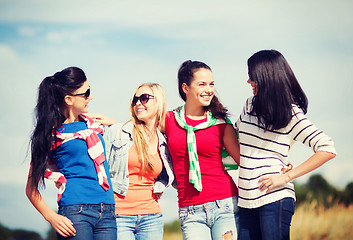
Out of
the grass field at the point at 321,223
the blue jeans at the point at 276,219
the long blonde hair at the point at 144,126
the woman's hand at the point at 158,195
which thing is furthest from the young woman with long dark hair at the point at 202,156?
the grass field at the point at 321,223

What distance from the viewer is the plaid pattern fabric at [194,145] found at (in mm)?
4820

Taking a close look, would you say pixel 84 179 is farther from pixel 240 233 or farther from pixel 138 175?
pixel 240 233

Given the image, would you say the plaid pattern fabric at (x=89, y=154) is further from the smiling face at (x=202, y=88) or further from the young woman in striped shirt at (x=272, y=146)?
the young woman in striped shirt at (x=272, y=146)

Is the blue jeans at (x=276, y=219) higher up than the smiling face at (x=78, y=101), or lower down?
lower down

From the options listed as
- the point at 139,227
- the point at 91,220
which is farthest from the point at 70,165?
the point at 139,227

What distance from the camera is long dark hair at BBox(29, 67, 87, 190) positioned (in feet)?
14.1

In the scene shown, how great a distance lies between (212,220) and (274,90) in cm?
164

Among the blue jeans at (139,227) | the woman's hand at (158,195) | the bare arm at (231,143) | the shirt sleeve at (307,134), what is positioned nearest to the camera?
the shirt sleeve at (307,134)

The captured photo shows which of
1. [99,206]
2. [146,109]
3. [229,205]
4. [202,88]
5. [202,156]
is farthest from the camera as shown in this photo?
[146,109]

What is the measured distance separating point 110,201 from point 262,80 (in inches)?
80.4

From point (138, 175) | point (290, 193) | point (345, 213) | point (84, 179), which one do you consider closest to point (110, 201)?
point (84, 179)

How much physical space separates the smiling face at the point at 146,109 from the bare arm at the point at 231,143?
39.1 inches

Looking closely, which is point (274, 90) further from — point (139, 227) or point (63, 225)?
point (63, 225)

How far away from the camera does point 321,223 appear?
11.2 metres
